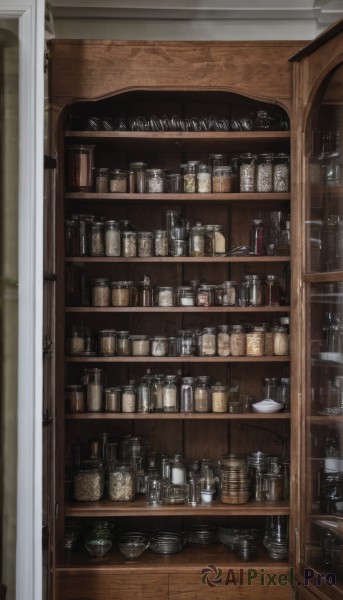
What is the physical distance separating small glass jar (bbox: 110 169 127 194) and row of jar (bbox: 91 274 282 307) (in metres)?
0.36

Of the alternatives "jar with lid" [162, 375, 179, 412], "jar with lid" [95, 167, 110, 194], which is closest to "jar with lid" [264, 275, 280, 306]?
"jar with lid" [162, 375, 179, 412]

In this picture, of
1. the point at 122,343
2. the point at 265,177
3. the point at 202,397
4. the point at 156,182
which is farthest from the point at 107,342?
the point at 265,177

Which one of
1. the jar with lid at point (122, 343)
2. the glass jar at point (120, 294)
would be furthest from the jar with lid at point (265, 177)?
the jar with lid at point (122, 343)

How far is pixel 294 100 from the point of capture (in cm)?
305

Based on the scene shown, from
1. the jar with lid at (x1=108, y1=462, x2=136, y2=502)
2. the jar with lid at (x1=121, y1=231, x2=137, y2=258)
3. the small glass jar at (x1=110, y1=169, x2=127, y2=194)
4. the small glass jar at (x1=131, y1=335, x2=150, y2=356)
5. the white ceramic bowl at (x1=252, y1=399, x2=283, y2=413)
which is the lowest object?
the jar with lid at (x1=108, y1=462, x2=136, y2=502)

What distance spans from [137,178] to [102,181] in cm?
14

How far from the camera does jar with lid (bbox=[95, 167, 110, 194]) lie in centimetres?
321

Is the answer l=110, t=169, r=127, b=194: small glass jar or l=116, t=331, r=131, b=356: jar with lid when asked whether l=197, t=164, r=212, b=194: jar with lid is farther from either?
l=116, t=331, r=131, b=356: jar with lid

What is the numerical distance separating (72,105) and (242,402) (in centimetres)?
140

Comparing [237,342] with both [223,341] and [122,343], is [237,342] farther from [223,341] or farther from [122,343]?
[122,343]

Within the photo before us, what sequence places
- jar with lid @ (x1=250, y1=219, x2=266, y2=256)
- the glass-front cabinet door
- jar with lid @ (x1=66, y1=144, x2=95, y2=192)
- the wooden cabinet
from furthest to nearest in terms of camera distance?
jar with lid @ (x1=250, y1=219, x2=266, y2=256), jar with lid @ (x1=66, y1=144, x2=95, y2=192), the wooden cabinet, the glass-front cabinet door

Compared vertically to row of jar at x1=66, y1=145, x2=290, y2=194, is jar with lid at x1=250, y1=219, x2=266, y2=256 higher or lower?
lower

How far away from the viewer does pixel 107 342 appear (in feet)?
10.6

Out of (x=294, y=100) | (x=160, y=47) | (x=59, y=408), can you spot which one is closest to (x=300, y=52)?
(x=294, y=100)
